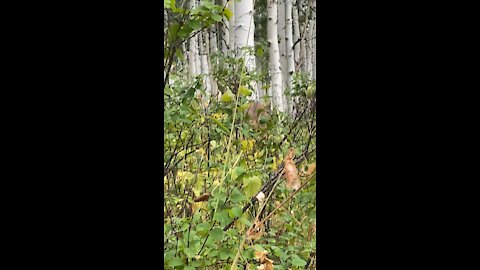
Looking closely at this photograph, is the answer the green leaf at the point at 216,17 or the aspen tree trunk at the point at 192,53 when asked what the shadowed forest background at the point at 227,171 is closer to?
the green leaf at the point at 216,17

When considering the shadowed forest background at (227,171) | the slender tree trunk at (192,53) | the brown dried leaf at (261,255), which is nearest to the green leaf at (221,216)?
the shadowed forest background at (227,171)

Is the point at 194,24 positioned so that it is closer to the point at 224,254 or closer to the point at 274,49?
the point at 224,254

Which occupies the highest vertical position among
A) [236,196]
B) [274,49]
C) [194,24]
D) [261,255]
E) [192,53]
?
[192,53]

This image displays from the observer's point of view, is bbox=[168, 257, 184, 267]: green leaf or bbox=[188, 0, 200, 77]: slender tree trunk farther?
bbox=[188, 0, 200, 77]: slender tree trunk

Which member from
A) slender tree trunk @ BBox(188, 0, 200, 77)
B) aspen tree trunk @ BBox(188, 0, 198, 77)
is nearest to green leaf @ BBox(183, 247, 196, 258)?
slender tree trunk @ BBox(188, 0, 200, 77)

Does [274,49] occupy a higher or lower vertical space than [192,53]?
lower

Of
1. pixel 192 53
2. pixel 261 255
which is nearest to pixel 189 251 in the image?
pixel 261 255

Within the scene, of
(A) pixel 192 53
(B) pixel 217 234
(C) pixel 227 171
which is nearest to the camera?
(B) pixel 217 234

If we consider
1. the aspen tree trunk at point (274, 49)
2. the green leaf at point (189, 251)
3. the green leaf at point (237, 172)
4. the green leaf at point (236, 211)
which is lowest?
the green leaf at point (189, 251)

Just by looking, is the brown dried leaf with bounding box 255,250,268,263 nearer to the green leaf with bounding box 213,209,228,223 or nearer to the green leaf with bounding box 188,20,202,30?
the green leaf with bounding box 213,209,228,223
